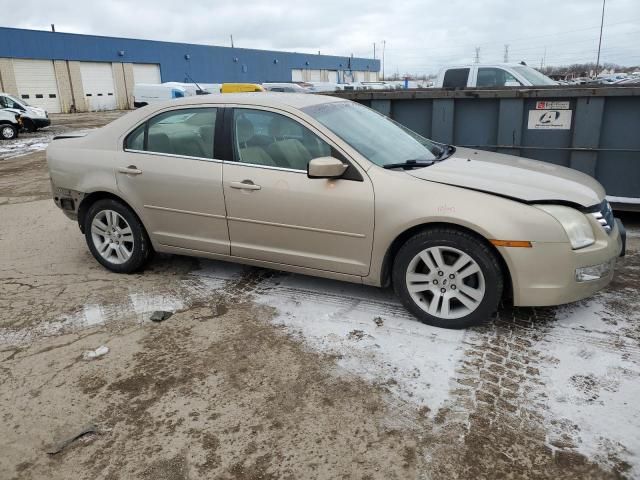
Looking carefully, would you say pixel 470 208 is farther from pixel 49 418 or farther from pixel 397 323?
pixel 49 418

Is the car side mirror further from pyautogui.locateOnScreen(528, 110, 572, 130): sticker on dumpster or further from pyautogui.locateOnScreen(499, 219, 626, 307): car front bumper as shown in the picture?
pyautogui.locateOnScreen(528, 110, 572, 130): sticker on dumpster

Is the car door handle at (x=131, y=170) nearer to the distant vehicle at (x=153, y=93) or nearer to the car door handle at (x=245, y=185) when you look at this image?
the car door handle at (x=245, y=185)

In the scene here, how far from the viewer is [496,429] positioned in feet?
8.92

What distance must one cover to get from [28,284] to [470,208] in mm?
3997

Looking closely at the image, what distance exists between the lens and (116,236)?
497cm

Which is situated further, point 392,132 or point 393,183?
point 392,132

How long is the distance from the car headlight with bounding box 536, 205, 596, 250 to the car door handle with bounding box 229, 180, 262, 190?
2052 mm

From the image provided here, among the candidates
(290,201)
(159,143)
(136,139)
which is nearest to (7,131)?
(136,139)

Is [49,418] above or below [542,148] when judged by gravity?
below

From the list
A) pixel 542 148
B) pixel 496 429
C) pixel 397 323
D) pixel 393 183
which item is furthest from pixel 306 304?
pixel 542 148

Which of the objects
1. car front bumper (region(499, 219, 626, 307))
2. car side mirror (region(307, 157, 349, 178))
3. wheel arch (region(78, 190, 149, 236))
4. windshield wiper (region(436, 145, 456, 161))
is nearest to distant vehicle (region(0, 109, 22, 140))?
wheel arch (region(78, 190, 149, 236))

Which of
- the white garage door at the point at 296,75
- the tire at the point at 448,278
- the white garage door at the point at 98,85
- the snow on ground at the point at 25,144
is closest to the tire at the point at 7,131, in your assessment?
the snow on ground at the point at 25,144

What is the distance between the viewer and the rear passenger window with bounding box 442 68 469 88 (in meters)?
9.62

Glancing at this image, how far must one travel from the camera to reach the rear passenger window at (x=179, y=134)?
4.39 m
